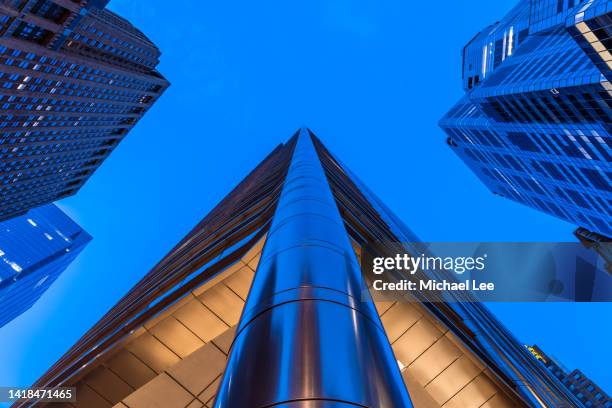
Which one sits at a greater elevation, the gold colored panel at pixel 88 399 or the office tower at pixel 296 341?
the office tower at pixel 296 341

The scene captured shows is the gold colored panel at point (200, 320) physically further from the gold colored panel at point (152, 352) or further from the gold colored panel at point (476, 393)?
the gold colored panel at point (476, 393)

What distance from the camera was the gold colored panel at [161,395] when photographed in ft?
33.9

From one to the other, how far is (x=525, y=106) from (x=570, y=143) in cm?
767

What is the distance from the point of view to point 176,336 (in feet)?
38.8

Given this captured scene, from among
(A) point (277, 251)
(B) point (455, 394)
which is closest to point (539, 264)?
(B) point (455, 394)

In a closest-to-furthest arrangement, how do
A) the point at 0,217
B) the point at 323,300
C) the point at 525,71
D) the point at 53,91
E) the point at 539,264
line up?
the point at 323,300 → the point at 525,71 → the point at 53,91 → the point at 539,264 → the point at 0,217

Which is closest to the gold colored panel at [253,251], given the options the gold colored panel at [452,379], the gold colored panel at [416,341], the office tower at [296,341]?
the office tower at [296,341]

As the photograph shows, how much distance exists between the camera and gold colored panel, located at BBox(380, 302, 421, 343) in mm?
10758

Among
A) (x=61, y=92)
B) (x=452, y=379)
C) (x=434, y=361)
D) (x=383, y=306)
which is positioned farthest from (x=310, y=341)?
(x=61, y=92)

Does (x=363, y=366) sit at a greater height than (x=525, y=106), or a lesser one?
lesser

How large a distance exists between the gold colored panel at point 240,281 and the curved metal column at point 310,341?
13.6ft

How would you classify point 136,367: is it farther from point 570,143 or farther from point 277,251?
point 570,143

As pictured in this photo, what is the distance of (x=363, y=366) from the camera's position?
4625 mm

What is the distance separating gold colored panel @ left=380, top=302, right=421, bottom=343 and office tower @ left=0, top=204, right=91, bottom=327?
13801 cm
